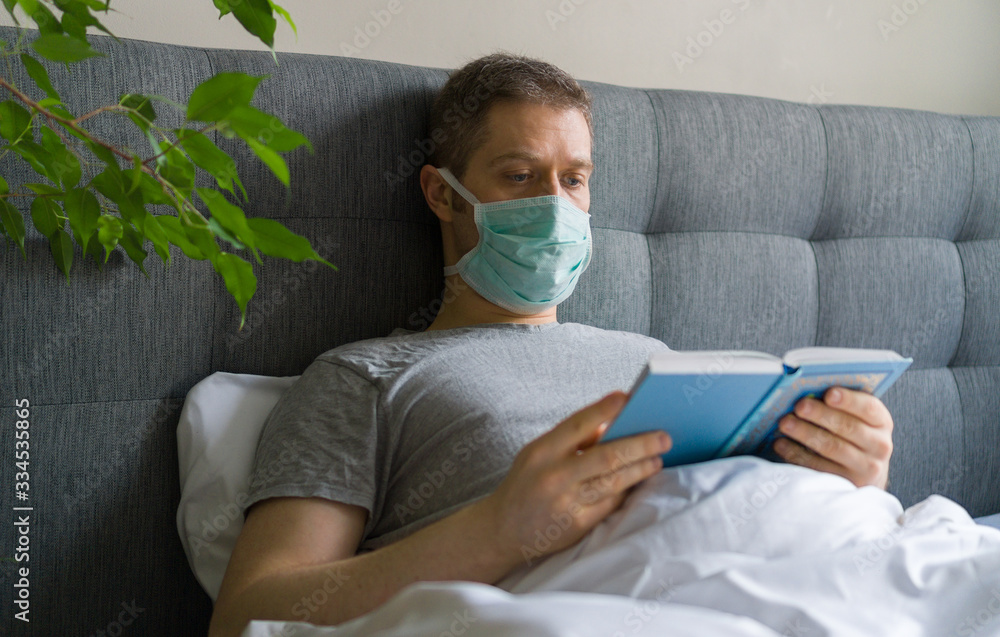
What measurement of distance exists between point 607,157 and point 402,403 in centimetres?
66

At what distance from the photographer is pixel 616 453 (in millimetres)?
761

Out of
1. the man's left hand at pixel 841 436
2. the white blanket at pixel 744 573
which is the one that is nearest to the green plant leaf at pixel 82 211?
the white blanket at pixel 744 573

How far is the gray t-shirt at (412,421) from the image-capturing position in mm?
980

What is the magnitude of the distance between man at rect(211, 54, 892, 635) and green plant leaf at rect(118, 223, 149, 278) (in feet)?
0.89

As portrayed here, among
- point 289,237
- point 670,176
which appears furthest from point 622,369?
point 289,237

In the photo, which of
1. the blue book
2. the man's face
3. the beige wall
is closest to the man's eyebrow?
the man's face

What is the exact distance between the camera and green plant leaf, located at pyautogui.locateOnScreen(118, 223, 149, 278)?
40.1 inches

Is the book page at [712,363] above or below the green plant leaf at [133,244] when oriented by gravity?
above

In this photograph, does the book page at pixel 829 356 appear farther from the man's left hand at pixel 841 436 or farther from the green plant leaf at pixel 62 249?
the green plant leaf at pixel 62 249

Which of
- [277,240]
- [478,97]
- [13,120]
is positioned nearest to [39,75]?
[13,120]

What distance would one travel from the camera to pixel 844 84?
1.99 metres

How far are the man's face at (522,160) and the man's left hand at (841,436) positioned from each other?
532 millimetres

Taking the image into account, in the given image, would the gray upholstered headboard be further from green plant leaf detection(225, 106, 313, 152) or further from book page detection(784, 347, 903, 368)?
book page detection(784, 347, 903, 368)

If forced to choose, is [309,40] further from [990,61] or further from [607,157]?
[990,61]
